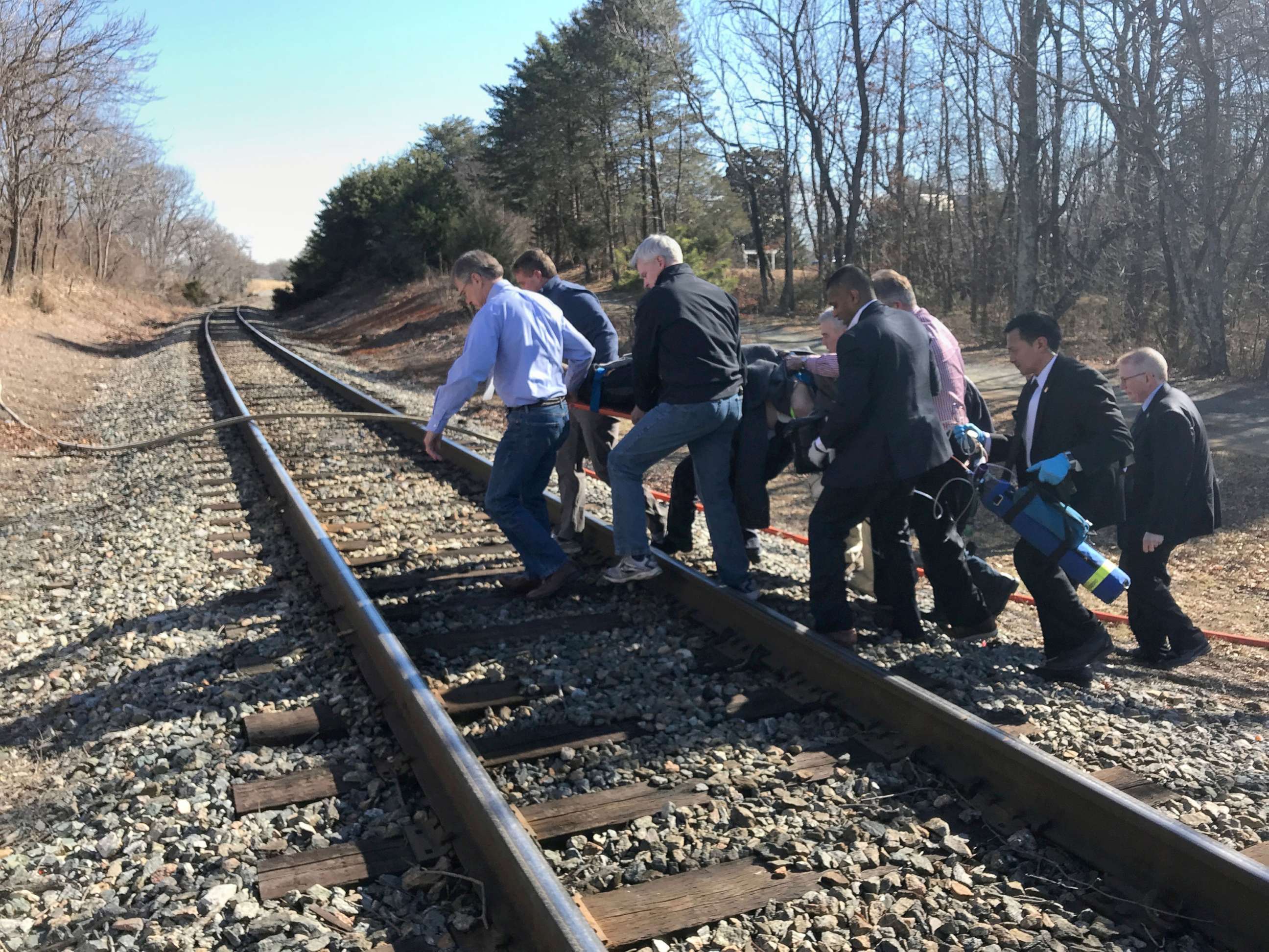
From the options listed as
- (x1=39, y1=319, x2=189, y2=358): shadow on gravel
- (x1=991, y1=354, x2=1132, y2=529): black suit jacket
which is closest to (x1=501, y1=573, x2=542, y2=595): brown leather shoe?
(x1=991, y1=354, x2=1132, y2=529): black suit jacket

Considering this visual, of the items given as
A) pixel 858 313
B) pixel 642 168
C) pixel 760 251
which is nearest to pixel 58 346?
pixel 642 168

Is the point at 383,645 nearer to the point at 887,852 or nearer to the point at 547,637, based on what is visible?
the point at 547,637

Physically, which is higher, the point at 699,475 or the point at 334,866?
the point at 699,475

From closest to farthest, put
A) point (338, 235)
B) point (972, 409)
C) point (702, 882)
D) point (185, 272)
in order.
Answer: point (702, 882)
point (972, 409)
point (338, 235)
point (185, 272)

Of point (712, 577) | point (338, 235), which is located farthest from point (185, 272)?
point (712, 577)

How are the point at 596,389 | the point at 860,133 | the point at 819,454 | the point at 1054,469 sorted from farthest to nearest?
1. the point at 860,133
2. the point at 596,389
3. the point at 819,454
4. the point at 1054,469

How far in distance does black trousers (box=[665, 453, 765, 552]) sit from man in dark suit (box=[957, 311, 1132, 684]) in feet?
6.90

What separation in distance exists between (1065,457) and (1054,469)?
0.32 ft

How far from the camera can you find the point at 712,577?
6.35m

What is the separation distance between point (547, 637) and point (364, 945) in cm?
254

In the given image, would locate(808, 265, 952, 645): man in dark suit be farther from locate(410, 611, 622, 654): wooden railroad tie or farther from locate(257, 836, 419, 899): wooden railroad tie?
locate(257, 836, 419, 899): wooden railroad tie

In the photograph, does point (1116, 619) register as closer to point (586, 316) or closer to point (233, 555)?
point (586, 316)

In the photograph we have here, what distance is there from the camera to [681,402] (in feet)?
18.5

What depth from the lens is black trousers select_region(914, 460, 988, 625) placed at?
5.48m
